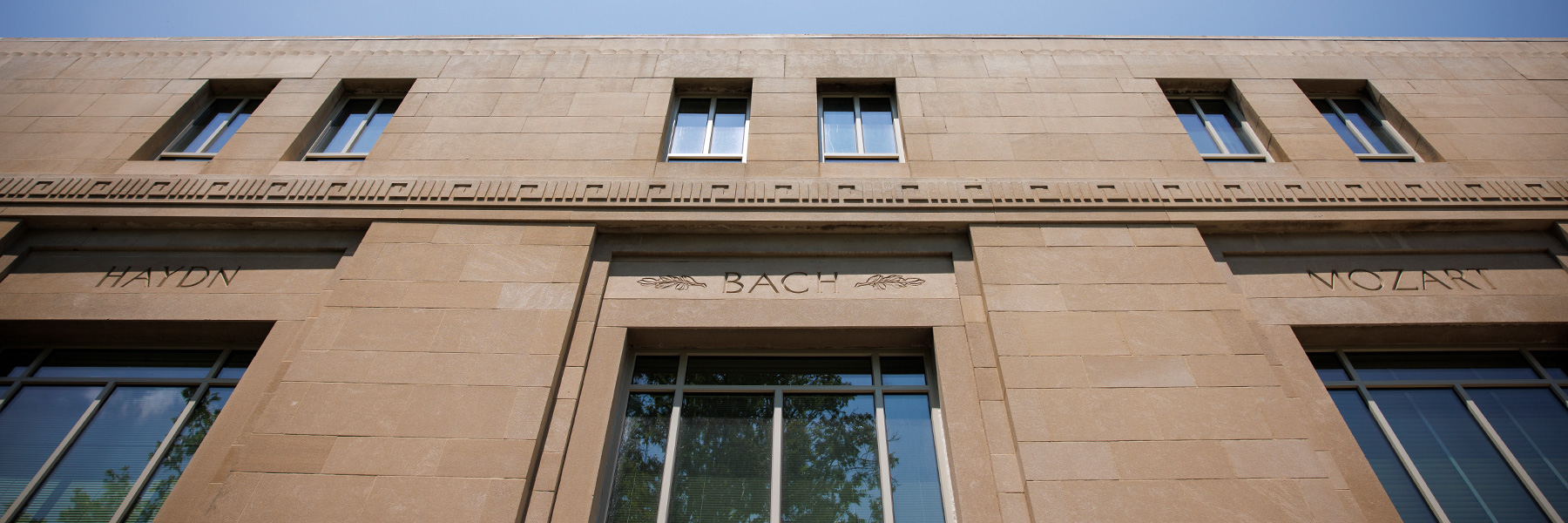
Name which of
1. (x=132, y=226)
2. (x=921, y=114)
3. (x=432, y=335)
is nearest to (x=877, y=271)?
(x=921, y=114)

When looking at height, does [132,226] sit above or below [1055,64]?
below

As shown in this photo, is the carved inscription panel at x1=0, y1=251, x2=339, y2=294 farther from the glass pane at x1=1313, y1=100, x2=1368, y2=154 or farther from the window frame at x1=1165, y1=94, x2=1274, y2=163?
the glass pane at x1=1313, y1=100, x2=1368, y2=154

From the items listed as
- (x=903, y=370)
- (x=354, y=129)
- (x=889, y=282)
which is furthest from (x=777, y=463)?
(x=354, y=129)

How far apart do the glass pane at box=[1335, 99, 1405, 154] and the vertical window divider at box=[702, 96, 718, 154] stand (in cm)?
981

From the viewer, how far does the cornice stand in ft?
26.5

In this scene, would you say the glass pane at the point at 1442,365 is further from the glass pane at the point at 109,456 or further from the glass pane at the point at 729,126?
the glass pane at the point at 109,456

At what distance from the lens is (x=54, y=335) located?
7.26 metres

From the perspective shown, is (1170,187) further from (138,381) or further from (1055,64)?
(138,381)

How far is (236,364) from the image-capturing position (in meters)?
7.26

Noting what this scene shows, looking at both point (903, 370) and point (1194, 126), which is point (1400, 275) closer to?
point (1194, 126)

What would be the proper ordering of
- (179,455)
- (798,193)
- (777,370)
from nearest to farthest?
1. (179,455)
2. (777,370)
3. (798,193)

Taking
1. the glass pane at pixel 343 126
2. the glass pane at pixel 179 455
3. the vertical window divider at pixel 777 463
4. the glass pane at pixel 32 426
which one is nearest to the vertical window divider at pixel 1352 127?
the vertical window divider at pixel 777 463

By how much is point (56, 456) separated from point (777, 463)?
6.79 metres

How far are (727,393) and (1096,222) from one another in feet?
15.3
